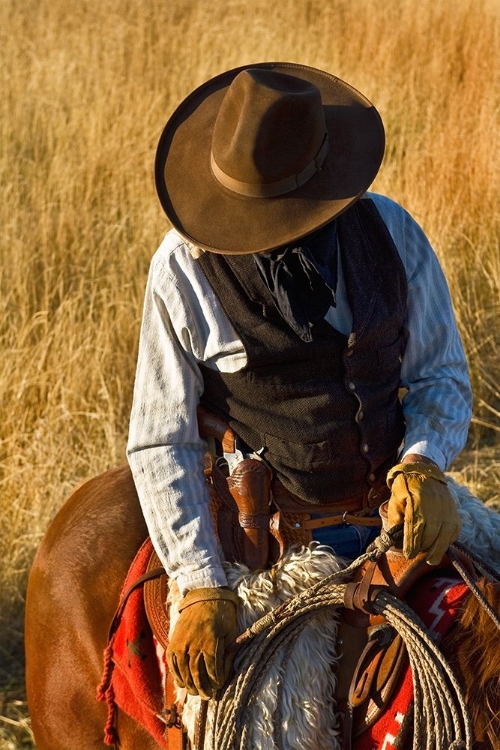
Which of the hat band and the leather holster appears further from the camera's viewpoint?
the leather holster

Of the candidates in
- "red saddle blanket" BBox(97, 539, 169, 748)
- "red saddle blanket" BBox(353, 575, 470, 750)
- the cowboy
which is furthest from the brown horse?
"red saddle blanket" BBox(353, 575, 470, 750)

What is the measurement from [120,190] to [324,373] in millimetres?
4453

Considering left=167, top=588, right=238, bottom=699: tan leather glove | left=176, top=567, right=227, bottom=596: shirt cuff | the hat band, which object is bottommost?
left=167, top=588, right=238, bottom=699: tan leather glove

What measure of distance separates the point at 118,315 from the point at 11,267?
80cm

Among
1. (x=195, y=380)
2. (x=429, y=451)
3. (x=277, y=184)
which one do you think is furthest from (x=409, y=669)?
(x=277, y=184)

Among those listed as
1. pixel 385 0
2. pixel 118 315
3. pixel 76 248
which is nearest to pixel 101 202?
pixel 76 248

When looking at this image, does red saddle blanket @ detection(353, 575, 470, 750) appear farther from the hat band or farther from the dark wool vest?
the hat band

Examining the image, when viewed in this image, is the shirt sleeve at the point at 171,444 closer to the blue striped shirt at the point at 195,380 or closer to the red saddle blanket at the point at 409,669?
the blue striped shirt at the point at 195,380

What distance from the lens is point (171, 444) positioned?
2.05m

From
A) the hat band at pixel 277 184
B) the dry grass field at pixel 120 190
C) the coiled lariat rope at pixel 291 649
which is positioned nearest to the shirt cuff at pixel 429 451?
the coiled lariat rope at pixel 291 649

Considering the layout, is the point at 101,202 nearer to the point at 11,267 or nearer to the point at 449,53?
the point at 11,267

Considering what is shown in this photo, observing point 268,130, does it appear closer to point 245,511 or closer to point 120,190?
point 245,511

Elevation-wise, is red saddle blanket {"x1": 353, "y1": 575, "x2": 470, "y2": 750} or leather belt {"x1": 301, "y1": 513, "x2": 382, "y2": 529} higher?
leather belt {"x1": 301, "y1": 513, "x2": 382, "y2": 529}

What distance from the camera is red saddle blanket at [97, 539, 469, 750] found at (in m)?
1.86
